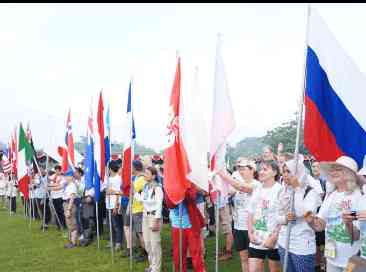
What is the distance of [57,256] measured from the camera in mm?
9578

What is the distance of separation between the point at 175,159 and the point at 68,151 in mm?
5984

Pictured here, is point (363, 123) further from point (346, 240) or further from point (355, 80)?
point (346, 240)

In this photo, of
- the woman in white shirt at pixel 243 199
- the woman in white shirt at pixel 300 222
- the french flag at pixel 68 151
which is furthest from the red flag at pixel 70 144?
the woman in white shirt at pixel 300 222

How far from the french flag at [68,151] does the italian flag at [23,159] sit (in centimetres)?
161

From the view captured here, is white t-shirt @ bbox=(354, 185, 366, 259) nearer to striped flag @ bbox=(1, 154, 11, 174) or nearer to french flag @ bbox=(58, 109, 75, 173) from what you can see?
french flag @ bbox=(58, 109, 75, 173)

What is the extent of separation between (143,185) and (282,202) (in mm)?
3675

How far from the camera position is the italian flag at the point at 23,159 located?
13250 millimetres

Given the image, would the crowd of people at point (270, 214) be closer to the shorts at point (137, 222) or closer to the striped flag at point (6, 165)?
the shorts at point (137, 222)

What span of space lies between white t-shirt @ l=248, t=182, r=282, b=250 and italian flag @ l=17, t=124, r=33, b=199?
9.52 metres

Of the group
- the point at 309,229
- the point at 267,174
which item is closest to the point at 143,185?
the point at 267,174

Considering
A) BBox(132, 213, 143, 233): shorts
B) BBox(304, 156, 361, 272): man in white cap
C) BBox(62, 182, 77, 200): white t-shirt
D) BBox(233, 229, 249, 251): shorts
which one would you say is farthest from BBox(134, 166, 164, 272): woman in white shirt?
BBox(62, 182, 77, 200): white t-shirt

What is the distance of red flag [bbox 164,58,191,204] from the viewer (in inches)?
256

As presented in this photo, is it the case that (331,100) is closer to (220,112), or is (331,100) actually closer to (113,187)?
(220,112)

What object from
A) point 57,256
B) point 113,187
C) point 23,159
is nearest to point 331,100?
point 113,187
